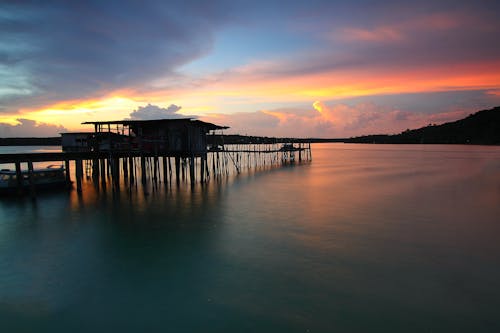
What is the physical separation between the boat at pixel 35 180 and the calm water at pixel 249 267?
119 inches

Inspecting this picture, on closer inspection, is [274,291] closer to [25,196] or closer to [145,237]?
[145,237]

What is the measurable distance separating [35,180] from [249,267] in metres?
18.7

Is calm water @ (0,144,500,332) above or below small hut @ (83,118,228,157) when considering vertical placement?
below

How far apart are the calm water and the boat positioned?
3024mm

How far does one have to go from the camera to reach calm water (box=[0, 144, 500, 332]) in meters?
6.31

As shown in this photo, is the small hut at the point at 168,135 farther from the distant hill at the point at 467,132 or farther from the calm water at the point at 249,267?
the distant hill at the point at 467,132

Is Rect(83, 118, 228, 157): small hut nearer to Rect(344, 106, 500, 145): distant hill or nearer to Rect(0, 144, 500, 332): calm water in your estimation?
Rect(0, 144, 500, 332): calm water

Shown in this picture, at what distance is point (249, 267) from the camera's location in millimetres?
8898

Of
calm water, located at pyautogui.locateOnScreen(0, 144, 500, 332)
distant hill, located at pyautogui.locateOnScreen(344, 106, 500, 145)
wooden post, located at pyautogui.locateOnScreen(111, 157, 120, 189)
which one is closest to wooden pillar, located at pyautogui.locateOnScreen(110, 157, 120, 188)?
wooden post, located at pyautogui.locateOnScreen(111, 157, 120, 189)

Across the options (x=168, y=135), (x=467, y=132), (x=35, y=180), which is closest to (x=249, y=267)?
(x=168, y=135)

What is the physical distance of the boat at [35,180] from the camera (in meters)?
19.2

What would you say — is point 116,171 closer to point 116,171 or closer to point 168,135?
point 116,171

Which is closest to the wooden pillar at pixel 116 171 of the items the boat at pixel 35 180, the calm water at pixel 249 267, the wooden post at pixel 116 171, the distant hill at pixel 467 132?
the wooden post at pixel 116 171

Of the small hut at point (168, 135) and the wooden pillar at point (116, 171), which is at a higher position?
the small hut at point (168, 135)
